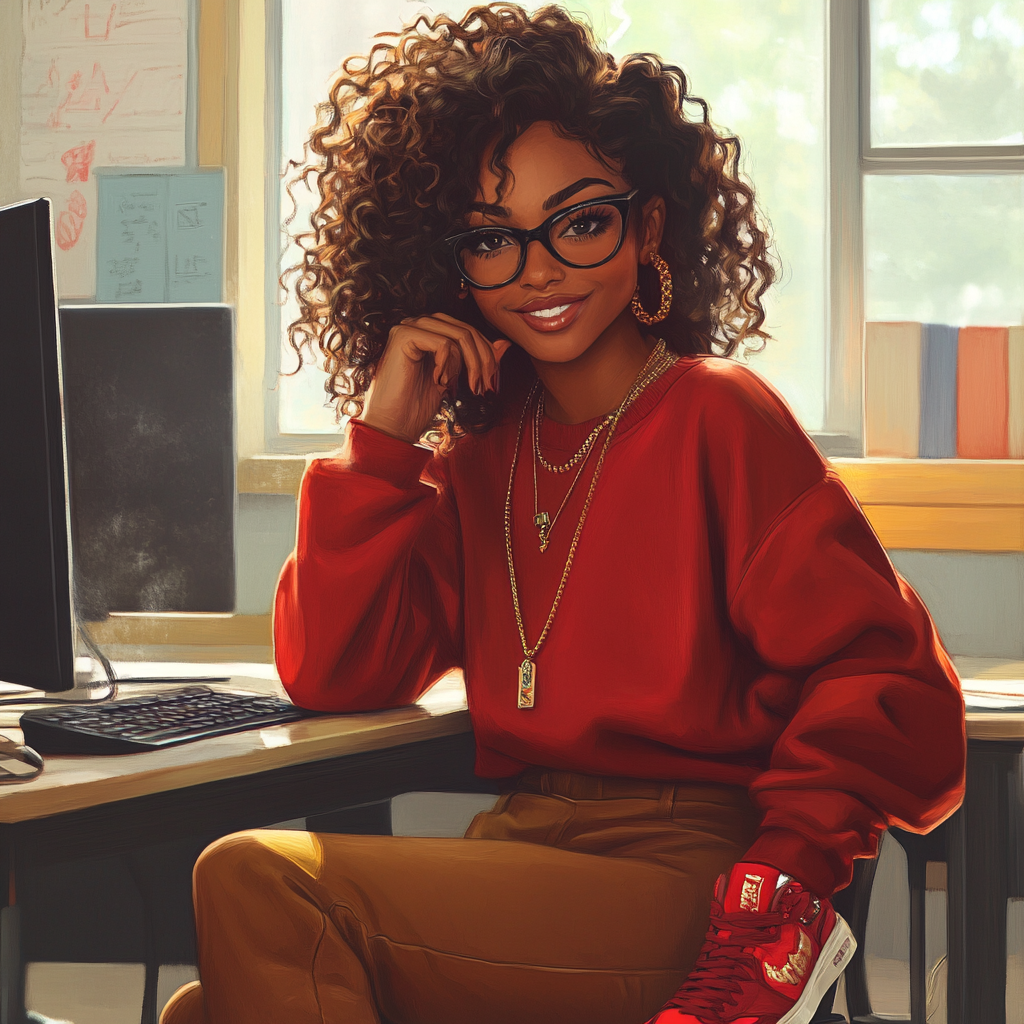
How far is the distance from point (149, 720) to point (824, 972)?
70 cm

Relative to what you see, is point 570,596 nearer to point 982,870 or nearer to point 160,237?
point 982,870

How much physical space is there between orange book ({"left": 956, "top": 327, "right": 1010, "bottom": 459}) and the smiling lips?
1.24 meters

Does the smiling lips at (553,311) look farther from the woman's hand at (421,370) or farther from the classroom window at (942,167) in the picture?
the classroom window at (942,167)

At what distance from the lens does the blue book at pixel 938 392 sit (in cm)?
219

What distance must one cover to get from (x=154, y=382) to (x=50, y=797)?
0.70 m

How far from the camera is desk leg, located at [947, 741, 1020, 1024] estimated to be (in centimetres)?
126

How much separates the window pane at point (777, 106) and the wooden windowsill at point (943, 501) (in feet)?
0.60

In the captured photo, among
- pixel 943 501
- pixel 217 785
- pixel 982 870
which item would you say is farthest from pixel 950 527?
pixel 217 785

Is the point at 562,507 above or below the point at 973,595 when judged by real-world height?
above

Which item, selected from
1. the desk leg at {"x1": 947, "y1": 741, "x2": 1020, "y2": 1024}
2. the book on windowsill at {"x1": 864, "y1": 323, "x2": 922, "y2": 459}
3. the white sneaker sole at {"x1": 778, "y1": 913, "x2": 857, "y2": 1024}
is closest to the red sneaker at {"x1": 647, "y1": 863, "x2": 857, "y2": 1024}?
the white sneaker sole at {"x1": 778, "y1": 913, "x2": 857, "y2": 1024}

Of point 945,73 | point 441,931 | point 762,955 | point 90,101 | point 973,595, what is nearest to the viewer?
point 762,955

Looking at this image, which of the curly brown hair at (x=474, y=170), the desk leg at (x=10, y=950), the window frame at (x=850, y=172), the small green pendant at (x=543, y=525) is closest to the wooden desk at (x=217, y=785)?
the desk leg at (x=10, y=950)

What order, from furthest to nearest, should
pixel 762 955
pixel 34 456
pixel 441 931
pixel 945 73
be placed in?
pixel 945 73 < pixel 34 456 < pixel 441 931 < pixel 762 955

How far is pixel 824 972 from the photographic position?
90cm
